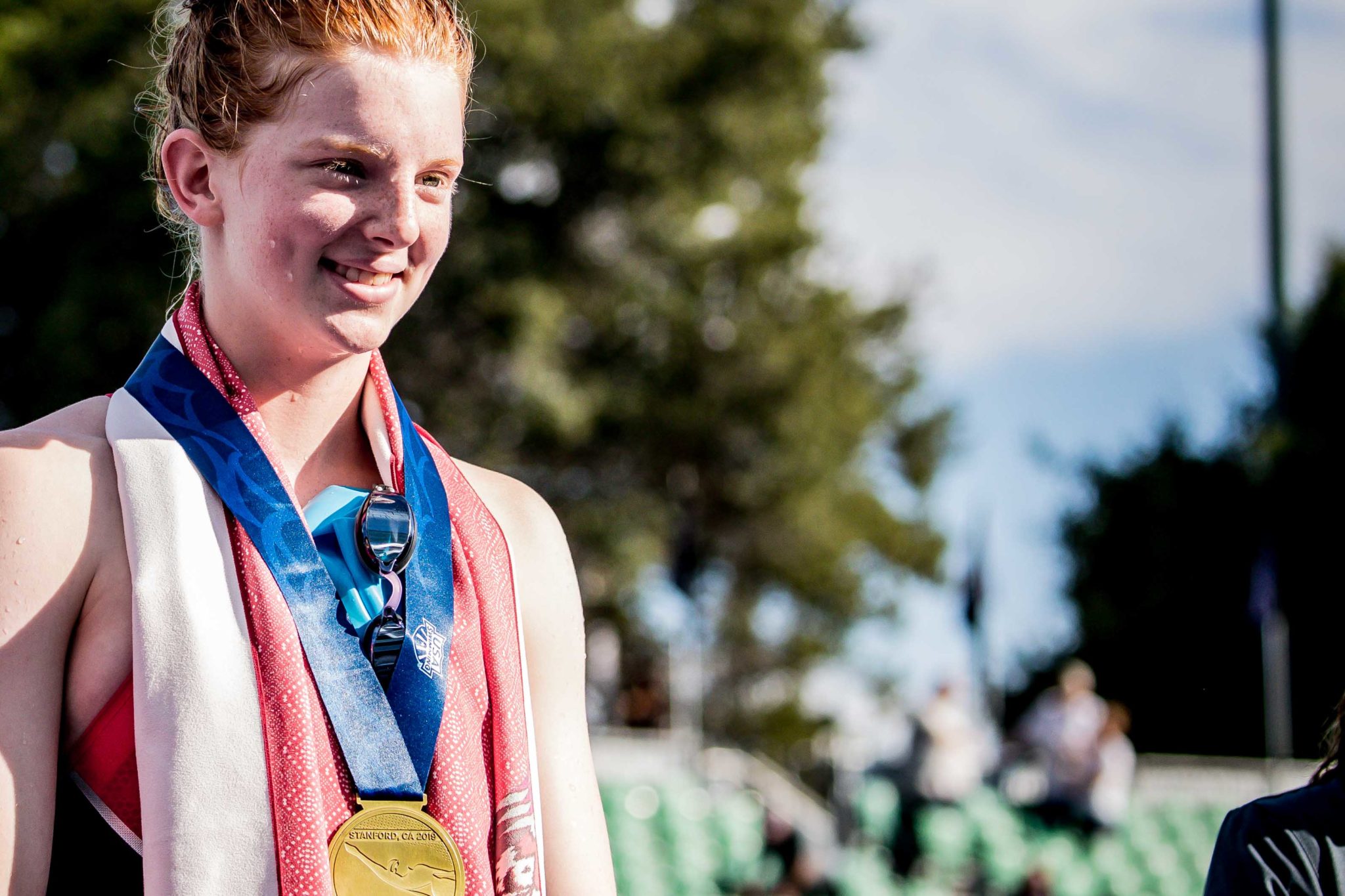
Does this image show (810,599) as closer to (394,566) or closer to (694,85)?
(694,85)

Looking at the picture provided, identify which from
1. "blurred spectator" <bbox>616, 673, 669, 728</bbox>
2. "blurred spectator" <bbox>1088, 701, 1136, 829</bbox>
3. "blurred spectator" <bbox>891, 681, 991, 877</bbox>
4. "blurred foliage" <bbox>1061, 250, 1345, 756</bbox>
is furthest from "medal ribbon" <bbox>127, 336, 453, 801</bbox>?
"blurred foliage" <bbox>1061, 250, 1345, 756</bbox>

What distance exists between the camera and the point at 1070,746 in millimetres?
9852

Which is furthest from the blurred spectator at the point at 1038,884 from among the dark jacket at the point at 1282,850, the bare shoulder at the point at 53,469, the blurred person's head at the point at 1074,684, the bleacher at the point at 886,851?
the bare shoulder at the point at 53,469

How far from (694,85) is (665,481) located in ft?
18.0

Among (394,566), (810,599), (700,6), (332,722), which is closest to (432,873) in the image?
(332,722)

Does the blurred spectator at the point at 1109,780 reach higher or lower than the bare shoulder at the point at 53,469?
lower

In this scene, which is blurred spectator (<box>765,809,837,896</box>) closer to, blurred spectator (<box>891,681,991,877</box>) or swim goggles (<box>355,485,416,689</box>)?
blurred spectator (<box>891,681,991,877</box>)

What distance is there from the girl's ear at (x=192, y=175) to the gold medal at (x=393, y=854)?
2.05 feet

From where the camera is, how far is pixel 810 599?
91.5ft

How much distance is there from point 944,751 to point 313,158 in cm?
844

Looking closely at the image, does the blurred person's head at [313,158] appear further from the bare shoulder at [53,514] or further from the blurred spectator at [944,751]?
the blurred spectator at [944,751]

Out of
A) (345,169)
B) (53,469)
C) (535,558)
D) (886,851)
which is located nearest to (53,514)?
(53,469)

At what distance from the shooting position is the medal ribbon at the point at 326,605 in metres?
1.49

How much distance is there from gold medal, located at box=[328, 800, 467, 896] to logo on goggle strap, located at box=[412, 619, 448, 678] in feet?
0.46
